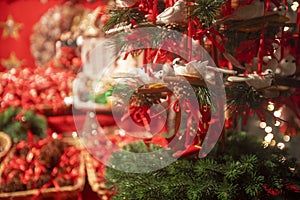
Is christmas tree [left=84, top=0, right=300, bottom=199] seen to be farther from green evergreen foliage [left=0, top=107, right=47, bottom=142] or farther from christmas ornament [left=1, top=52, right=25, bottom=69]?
christmas ornament [left=1, top=52, right=25, bottom=69]

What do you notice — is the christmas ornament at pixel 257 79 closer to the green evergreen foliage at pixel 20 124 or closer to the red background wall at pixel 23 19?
the green evergreen foliage at pixel 20 124

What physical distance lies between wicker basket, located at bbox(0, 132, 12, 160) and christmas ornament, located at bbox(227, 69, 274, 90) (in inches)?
37.0

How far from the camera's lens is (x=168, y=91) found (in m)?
0.92

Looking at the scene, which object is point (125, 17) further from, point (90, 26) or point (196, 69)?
point (90, 26)

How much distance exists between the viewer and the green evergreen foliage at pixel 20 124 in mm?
1614

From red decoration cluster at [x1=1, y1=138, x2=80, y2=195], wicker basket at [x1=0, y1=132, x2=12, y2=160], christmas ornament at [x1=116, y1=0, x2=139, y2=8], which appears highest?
christmas ornament at [x1=116, y1=0, x2=139, y2=8]

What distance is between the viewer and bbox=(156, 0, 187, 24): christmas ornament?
0.80 m

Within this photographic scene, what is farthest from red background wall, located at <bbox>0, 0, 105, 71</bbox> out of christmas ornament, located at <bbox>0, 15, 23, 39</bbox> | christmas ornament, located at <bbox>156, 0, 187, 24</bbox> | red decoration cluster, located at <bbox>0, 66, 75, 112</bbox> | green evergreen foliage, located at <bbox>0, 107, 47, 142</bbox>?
christmas ornament, located at <bbox>156, 0, 187, 24</bbox>

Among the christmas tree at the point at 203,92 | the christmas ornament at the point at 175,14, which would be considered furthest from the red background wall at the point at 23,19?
the christmas ornament at the point at 175,14

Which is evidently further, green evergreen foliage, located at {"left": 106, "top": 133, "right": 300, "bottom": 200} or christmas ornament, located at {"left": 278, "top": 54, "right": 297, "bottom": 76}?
christmas ornament, located at {"left": 278, "top": 54, "right": 297, "bottom": 76}

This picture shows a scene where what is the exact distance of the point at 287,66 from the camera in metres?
1.06

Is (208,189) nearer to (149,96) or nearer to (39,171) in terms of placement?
(149,96)

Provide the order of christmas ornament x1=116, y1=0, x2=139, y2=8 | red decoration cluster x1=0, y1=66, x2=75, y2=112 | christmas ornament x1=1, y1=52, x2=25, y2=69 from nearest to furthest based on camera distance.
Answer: christmas ornament x1=116, y1=0, x2=139, y2=8 < red decoration cluster x1=0, y1=66, x2=75, y2=112 < christmas ornament x1=1, y1=52, x2=25, y2=69

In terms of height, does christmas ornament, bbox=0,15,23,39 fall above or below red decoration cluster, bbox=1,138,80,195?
above
